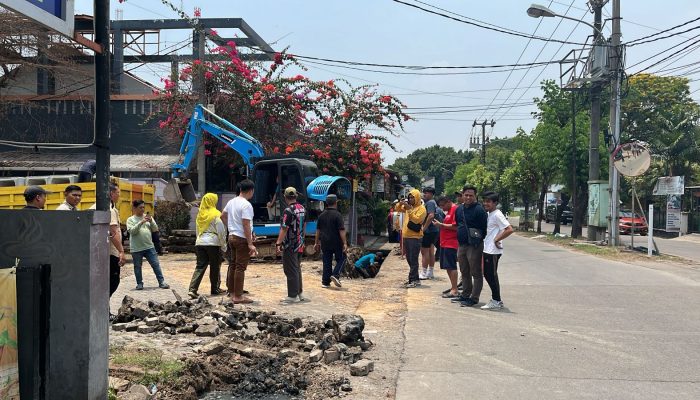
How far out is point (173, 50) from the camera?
79.2ft

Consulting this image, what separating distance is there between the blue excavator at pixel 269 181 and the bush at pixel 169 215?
2382mm

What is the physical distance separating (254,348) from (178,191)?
9.65 m

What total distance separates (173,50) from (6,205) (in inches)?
467

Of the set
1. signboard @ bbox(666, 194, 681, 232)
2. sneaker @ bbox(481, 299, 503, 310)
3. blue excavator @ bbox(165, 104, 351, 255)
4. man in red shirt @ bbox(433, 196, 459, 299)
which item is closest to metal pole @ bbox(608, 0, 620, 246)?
blue excavator @ bbox(165, 104, 351, 255)

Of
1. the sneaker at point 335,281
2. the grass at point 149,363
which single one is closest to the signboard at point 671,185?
the sneaker at point 335,281

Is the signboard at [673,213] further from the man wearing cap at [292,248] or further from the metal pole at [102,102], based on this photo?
the metal pole at [102,102]

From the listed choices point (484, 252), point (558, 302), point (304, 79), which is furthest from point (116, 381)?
point (304, 79)

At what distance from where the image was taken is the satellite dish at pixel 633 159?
57.4 feet

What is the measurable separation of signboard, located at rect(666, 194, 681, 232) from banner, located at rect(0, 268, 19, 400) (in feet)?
119

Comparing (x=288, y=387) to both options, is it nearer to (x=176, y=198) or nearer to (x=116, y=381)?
(x=116, y=381)

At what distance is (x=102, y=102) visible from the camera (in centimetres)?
387

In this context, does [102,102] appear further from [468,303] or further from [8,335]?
[468,303]

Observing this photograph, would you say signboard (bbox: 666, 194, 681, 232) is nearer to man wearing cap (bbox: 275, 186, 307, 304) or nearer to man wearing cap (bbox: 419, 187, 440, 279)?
man wearing cap (bbox: 419, 187, 440, 279)

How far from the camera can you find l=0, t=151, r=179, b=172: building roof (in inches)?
734
